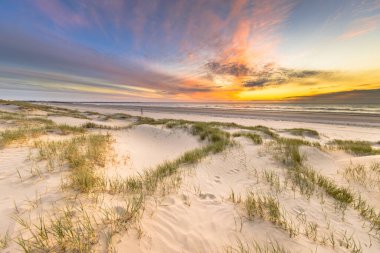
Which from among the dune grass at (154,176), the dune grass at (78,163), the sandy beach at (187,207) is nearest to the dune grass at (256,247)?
the sandy beach at (187,207)

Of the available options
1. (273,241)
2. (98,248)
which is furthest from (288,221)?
(98,248)

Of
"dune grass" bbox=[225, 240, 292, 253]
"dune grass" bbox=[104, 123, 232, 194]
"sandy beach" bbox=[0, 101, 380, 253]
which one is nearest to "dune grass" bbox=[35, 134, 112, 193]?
"sandy beach" bbox=[0, 101, 380, 253]

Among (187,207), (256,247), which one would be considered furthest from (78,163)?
(256,247)

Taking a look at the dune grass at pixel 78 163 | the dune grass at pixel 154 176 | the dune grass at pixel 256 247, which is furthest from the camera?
the dune grass at pixel 154 176

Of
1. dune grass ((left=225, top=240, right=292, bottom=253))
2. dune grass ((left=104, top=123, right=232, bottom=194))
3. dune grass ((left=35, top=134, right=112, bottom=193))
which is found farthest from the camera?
dune grass ((left=104, top=123, right=232, bottom=194))

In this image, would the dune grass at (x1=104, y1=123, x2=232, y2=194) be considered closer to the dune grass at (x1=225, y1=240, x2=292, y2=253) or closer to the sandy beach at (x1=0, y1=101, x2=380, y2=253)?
the sandy beach at (x1=0, y1=101, x2=380, y2=253)

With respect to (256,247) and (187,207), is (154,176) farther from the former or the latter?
(256,247)

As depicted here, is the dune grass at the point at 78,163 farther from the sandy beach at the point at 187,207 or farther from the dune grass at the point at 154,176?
the dune grass at the point at 154,176

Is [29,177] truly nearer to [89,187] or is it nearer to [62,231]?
[89,187]

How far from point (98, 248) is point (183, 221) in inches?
56.5

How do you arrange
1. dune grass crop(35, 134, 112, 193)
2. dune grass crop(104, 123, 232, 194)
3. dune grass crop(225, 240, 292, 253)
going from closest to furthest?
1. dune grass crop(225, 240, 292, 253)
2. dune grass crop(35, 134, 112, 193)
3. dune grass crop(104, 123, 232, 194)

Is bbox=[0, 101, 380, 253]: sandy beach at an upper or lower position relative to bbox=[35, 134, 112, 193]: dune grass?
lower

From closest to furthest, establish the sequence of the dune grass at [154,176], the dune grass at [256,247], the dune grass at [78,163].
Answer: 1. the dune grass at [256,247]
2. the dune grass at [78,163]
3. the dune grass at [154,176]

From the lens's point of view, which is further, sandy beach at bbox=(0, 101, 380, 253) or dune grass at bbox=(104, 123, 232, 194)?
dune grass at bbox=(104, 123, 232, 194)
